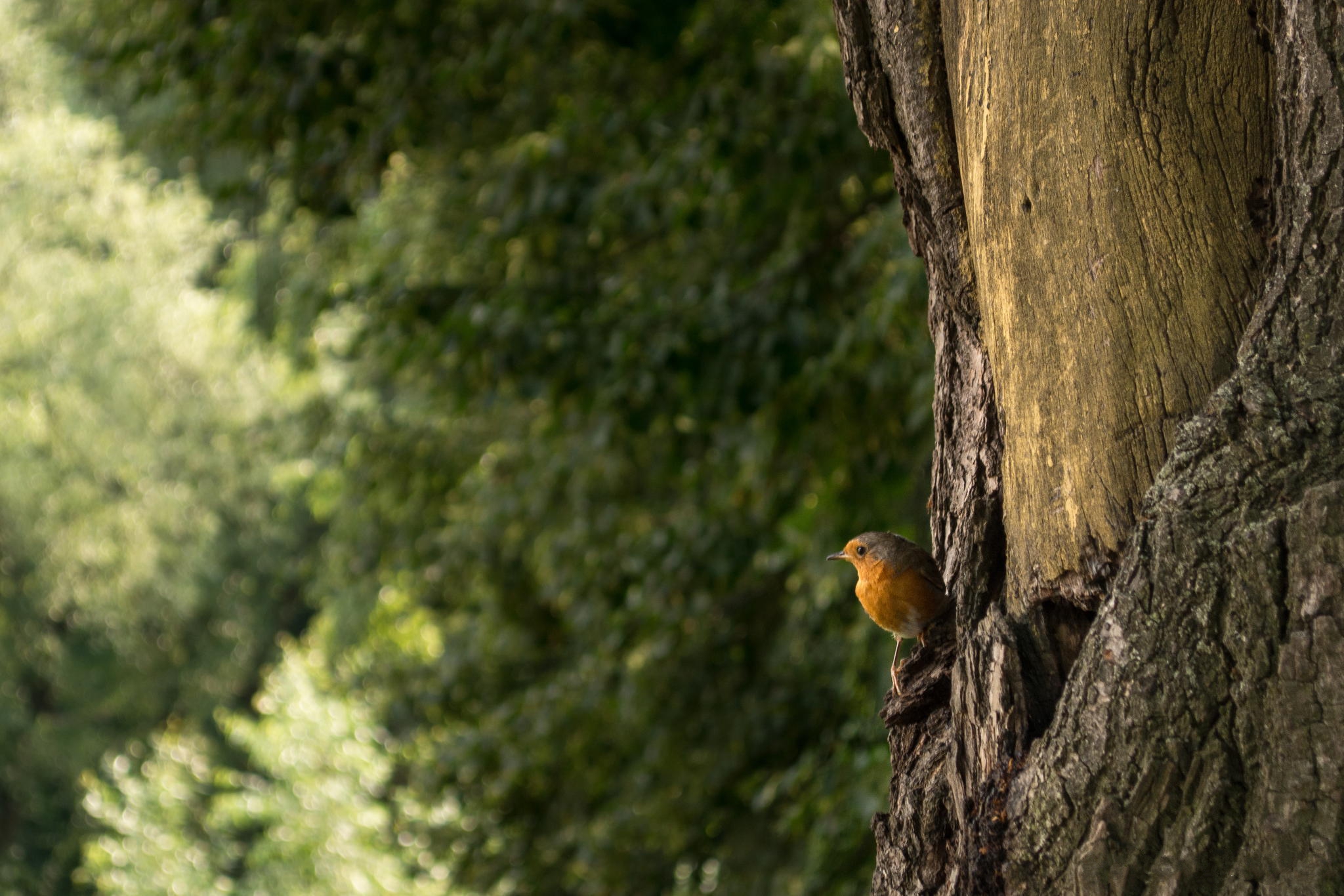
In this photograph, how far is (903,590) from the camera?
79.2 inches

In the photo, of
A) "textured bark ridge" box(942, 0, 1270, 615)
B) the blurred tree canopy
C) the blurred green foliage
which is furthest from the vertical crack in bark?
the blurred green foliage

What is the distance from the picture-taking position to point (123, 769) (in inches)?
649

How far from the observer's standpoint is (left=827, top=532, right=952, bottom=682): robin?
2.01 meters

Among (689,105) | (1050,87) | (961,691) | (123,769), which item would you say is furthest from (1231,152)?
(123,769)

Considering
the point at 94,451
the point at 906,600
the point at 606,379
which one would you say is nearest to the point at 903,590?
the point at 906,600

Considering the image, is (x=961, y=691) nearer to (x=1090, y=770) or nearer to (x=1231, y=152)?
(x=1090, y=770)

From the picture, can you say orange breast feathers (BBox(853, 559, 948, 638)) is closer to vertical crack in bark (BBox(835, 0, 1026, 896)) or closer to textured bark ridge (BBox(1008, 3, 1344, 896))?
vertical crack in bark (BBox(835, 0, 1026, 896))

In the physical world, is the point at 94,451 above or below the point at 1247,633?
Answer: above

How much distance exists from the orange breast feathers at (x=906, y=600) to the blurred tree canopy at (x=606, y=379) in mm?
2093

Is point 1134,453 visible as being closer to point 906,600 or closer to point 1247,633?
A: point 1247,633

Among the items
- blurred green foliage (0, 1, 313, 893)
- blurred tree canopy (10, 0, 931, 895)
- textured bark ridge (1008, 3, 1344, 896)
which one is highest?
blurred green foliage (0, 1, 313, 893)

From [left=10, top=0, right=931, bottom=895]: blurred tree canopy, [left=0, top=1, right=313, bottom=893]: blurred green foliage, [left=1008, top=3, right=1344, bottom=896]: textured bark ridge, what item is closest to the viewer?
[left=1008, top=3, right=1344, bottom=896]: textured bark ridge

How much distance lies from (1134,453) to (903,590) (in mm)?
543

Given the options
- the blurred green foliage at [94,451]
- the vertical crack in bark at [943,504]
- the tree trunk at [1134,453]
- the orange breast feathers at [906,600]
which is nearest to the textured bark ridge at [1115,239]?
the tree trunk at [1134,453]
